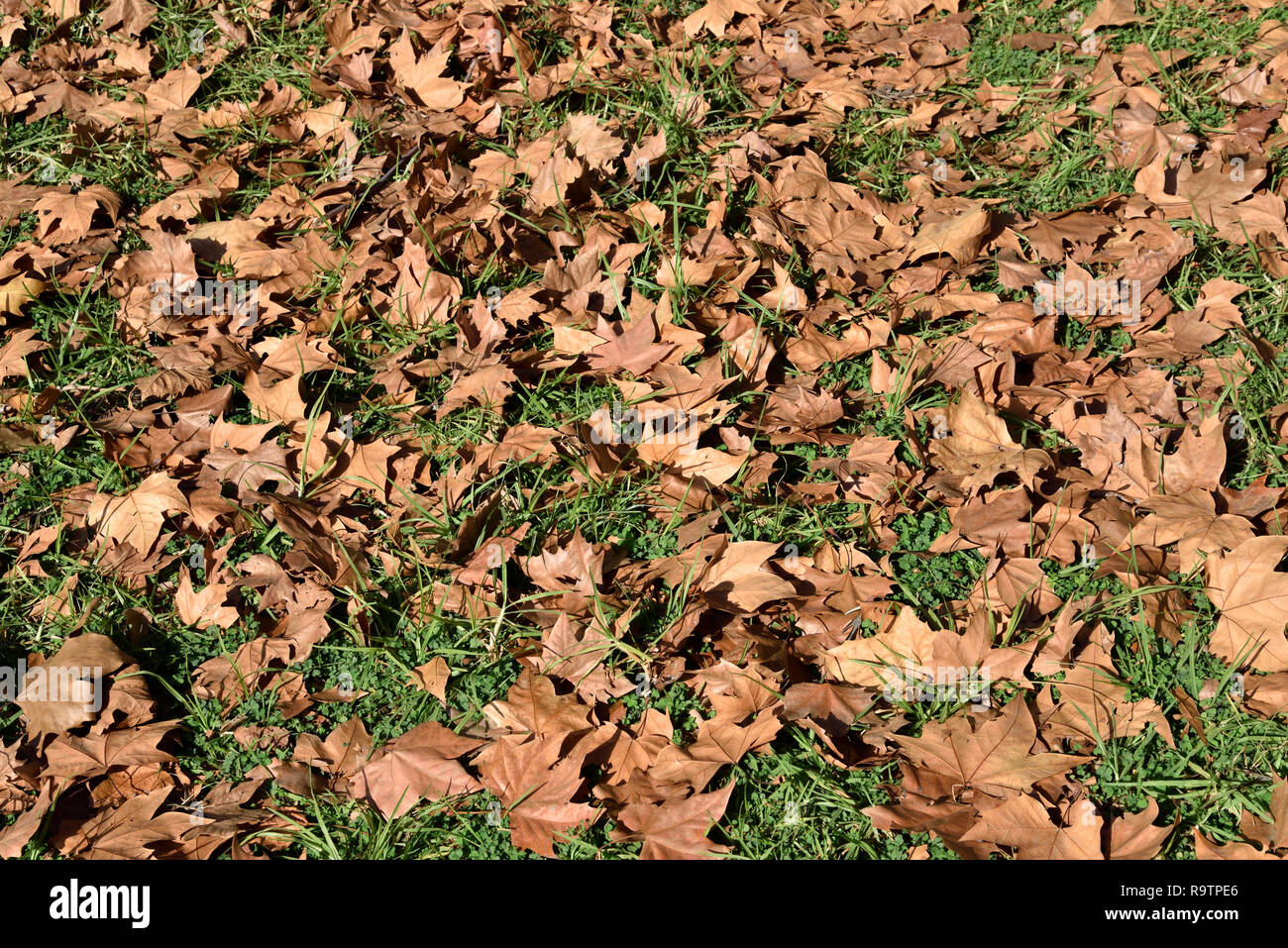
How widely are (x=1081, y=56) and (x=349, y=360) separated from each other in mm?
3021

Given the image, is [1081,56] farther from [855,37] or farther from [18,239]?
[18,239]

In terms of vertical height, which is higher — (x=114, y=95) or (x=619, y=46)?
(x=619, y=46)

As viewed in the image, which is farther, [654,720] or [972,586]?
[972,586]

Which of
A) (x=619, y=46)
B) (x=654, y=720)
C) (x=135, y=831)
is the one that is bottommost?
(x=135, y=831)

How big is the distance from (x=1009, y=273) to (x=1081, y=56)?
4.54 ft

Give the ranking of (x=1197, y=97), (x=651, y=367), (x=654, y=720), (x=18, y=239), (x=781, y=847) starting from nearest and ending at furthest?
(x=781, y=847) < (x=654, y=720) < (x=651, y=367) < (x=18, y=239) < (x=1197, y=97)

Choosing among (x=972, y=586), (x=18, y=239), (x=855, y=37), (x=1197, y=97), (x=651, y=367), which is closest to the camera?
(x=972, y=586)

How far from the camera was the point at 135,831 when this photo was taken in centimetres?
218

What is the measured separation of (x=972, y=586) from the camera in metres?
2.57

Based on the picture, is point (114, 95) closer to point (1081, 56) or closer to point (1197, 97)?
point (1081, 56)

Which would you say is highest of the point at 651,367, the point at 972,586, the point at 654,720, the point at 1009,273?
the point at 1009,273

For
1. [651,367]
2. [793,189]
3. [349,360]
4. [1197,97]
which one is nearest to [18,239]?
[349,360]

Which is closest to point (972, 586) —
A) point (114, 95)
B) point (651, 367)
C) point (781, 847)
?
point (781, 847)

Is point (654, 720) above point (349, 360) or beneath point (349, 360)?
beneath
